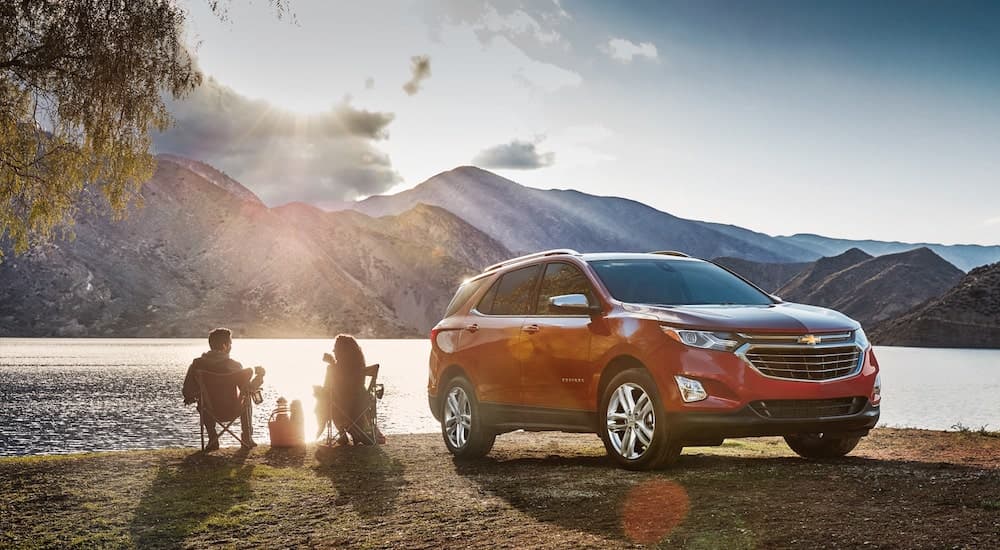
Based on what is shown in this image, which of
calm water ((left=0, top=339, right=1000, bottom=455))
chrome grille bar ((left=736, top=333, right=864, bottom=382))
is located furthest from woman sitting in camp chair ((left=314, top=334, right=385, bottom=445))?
chrome grille bar ((left=736, top=333, right=864, bottom=382))

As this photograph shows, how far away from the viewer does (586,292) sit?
10.2 m

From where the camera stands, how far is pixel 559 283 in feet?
35.1

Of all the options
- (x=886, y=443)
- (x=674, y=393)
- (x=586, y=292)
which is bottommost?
(x=886, y=443)

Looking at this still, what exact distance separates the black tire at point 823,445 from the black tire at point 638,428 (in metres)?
2.10

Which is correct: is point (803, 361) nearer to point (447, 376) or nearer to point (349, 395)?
point (447, 376)

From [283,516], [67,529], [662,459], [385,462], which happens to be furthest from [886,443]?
[67,529]

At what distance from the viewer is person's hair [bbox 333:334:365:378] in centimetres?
1359

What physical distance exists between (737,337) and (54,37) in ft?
30.9

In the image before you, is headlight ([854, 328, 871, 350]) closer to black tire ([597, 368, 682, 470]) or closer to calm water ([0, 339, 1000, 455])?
black tire ([597, 368, 682, 470])

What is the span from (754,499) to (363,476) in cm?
461

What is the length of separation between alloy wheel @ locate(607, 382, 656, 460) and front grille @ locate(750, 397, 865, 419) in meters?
1.02

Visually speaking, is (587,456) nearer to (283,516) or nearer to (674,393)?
(674,393)

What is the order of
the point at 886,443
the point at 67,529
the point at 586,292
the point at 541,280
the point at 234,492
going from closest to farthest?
the point at 67,529, the point at 234,492, the point at 586,292, the point at 541,280, the point at 886,443

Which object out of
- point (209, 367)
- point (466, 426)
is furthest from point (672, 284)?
point (209, 367)
